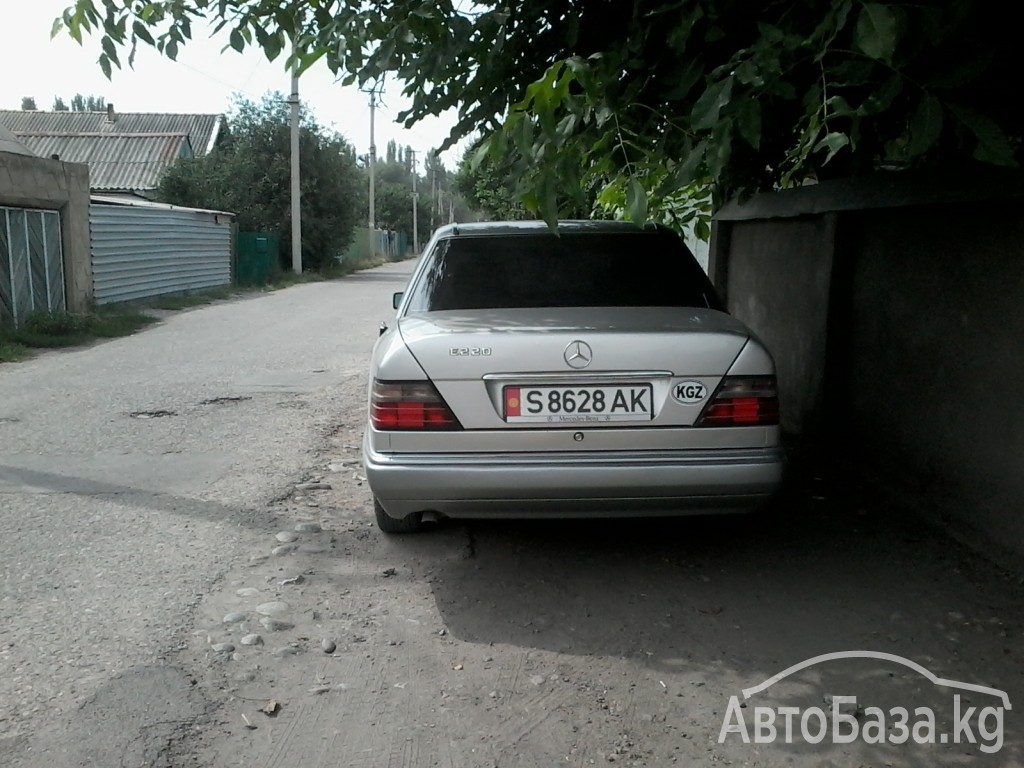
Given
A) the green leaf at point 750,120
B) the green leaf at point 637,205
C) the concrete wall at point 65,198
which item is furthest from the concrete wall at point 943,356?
the concrete wall at point 65,198

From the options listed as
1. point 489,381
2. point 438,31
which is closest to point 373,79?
point 438,31

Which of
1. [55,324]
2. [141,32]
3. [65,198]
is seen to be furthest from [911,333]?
[65,198]

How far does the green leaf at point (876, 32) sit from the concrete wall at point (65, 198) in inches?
529

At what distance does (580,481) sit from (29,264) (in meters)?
13.5

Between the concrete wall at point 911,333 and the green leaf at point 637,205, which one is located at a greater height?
the green leaf at point 637,205

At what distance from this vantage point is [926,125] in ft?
10.3

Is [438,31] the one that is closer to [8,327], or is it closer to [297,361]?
[297,361]

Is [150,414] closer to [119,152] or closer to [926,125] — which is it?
[926,125]

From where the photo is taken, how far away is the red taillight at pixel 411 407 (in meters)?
3.77

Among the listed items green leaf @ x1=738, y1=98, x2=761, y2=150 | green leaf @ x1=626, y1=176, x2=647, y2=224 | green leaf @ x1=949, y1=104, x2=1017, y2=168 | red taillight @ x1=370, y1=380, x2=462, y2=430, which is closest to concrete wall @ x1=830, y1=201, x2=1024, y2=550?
green leaf @ x1=949, y1=104, x2=1017, y2=168

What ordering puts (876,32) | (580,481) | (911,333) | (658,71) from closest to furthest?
(876,32), (580,481), (658,71), (911,333)

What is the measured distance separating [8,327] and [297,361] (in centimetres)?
508

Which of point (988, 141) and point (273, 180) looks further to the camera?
point (273, 180)

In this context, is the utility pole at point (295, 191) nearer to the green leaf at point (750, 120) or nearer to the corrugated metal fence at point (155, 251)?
the corrugated metal fence at point (155, 251)
